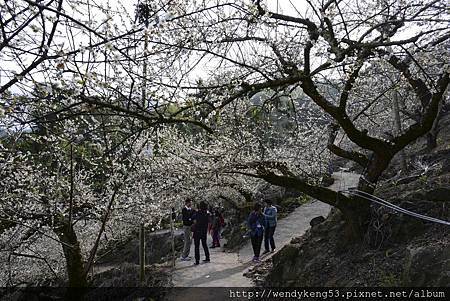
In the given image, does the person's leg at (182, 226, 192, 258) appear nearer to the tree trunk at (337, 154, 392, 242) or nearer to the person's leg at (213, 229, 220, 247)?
the person's leg at (213, 229, 220, 247)

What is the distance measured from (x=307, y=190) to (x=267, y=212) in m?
4.59

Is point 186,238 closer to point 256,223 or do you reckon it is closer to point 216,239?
point 256,223

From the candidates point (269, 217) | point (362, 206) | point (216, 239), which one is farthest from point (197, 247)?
point (362, 206)

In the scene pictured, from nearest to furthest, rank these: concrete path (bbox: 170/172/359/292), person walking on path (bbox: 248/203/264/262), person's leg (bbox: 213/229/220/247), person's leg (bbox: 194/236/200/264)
Answer: 1. concrete path (bbox: 170/172/359/292)
2. person walking on path (bbox: 248/203/264/262)
3. person's leg (bbox: 194/236/200/264)
4. person's leg (bbox: 213/229/220/247)

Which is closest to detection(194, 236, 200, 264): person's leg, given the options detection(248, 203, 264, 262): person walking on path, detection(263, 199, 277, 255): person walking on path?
detection(248, 203, 264, 262): person walking on path

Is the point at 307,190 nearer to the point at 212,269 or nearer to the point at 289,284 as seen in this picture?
the point at 289,284

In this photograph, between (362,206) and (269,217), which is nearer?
(362,206)

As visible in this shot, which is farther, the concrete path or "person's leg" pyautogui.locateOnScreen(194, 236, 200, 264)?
"person's leg" pyautogui.locateOnScreen(194, 236, 200, 264)

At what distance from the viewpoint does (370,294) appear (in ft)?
15.0

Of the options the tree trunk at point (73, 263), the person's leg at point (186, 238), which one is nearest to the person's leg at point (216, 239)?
the person's leg at point (186, 238)

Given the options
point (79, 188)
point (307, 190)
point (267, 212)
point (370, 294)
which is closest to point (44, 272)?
point (79, 188)

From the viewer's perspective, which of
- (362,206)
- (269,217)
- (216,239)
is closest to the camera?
(362,206)

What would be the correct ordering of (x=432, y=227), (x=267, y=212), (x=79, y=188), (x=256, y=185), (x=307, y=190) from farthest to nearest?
1. (x=256, y=185)
2. (x=267, y=212)
3. (x=79, y=188)
4. (x=307, y=190)
5. (x=432, y=227)

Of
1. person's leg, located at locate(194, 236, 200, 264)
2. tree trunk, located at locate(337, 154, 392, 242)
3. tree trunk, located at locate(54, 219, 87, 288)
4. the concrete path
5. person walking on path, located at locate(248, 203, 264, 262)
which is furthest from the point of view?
person's leg, located at locate(194, 236, 200, 264)
